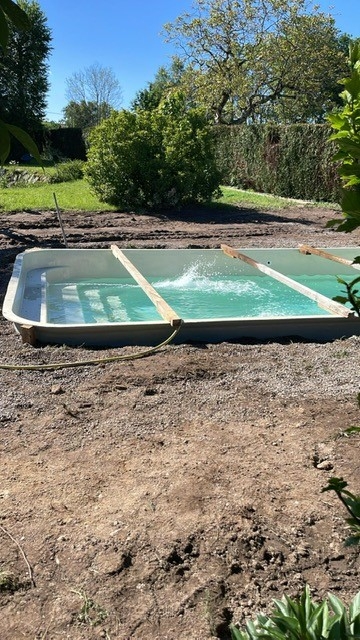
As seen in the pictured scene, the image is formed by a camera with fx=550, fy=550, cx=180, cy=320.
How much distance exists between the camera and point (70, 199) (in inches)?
627

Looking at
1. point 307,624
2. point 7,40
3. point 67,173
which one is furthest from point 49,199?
point 7,40

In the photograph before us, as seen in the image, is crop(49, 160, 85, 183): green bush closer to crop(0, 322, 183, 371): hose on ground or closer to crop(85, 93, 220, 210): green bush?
crop(85, 93, 220, 210): green bush

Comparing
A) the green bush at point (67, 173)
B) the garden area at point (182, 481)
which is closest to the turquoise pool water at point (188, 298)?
the garden area at point (182, 481)

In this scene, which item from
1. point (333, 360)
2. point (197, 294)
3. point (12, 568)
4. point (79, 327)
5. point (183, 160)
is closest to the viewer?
point (12, 568)

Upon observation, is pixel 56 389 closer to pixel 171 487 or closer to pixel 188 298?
pixel 171 487

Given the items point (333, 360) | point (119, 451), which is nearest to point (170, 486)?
point (119, 451)

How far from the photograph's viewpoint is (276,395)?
13.4 ft

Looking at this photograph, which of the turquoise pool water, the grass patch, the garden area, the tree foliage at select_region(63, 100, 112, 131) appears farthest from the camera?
the tree foliage at select_region(63, 100, 112, 131)

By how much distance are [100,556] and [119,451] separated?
931 mm

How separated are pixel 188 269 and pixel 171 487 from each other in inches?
270

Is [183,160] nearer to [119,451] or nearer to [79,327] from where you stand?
[79,327]

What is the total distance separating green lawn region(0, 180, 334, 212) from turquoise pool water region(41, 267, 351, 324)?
601 cm

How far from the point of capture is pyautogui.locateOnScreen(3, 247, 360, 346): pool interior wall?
552cm

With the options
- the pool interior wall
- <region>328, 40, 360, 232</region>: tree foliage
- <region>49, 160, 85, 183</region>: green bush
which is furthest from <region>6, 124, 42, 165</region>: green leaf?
<region>49, 160, 85, 183</region>: green bush
